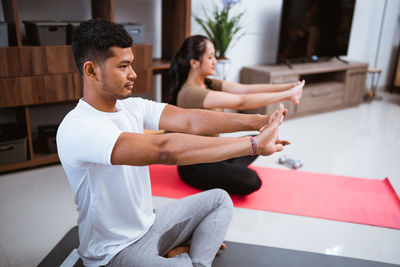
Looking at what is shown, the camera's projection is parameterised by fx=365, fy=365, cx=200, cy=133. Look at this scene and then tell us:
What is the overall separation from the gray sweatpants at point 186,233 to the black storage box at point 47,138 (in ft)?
4.96

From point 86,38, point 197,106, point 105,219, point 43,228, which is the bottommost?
point 43,228

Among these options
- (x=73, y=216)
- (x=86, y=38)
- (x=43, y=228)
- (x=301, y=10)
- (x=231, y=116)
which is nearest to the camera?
(x=86, y=38)

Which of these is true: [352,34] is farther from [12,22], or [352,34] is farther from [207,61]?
[12,22]

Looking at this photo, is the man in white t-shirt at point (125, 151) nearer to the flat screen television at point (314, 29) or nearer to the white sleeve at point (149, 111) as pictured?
the white sleeve at point (149, 111)

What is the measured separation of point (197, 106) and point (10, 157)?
137 centimetres

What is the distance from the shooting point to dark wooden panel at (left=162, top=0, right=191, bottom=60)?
10.0ft

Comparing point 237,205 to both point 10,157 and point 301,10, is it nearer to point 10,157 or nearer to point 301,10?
point 10,157

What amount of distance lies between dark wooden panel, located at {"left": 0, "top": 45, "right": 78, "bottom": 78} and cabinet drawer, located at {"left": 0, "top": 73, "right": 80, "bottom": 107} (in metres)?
0.04

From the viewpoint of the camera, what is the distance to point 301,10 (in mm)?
3994

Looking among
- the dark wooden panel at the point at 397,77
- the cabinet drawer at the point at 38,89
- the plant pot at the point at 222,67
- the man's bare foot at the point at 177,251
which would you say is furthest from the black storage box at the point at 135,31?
the dark wooden panel at the point at 397,77

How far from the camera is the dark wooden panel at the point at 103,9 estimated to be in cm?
260

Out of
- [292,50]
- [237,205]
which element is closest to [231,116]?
[237,205]

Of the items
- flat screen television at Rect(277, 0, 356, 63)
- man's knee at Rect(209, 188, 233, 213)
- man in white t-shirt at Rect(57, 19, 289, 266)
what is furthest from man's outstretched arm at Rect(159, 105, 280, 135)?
flat screen television at Rect(277, 0, 356, 63)

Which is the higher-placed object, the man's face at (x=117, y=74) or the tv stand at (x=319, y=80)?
the man's face at (x=117, y=74)
